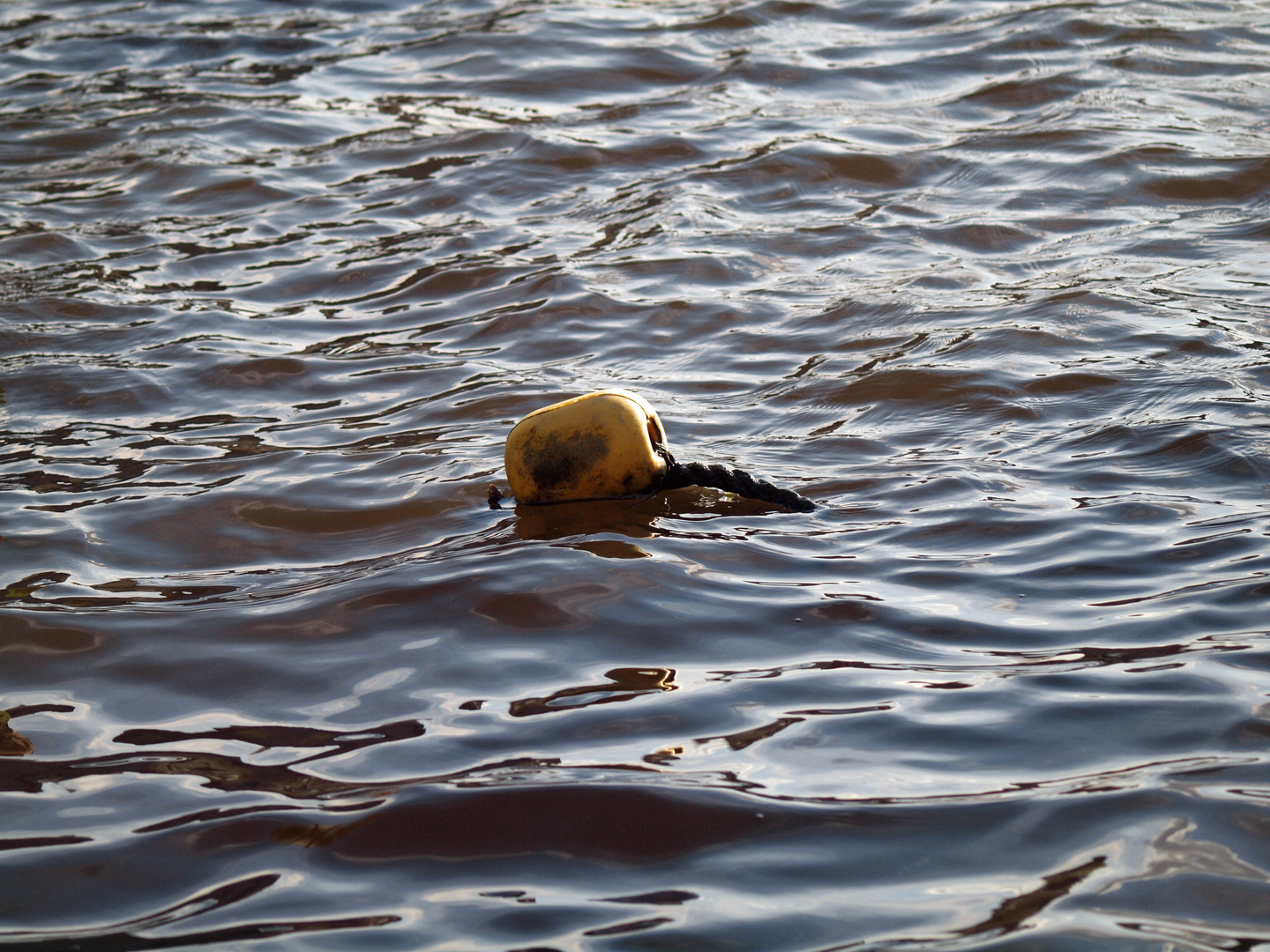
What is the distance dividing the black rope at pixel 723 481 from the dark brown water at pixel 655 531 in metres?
0.06

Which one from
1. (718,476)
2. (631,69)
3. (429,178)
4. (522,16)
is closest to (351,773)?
(718,476)

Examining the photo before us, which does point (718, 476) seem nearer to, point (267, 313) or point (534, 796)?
point (534, 796)

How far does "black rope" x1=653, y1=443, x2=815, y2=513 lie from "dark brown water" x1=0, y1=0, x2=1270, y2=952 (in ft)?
0.20

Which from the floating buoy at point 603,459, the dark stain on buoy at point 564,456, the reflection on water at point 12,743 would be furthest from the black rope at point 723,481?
the reflection on water at point 12,743

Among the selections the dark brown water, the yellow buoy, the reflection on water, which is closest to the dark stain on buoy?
the yellow buoy

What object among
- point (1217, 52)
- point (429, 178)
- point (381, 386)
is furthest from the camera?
point (1217, 52)

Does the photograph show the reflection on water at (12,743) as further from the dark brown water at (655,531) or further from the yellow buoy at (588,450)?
the yellow buoy at (588,450)

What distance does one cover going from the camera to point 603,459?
126 inches

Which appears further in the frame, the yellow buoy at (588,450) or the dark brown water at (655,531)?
the yellow buoy at (588,450)

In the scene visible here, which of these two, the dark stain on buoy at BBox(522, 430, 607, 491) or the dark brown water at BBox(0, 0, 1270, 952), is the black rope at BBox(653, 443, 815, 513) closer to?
the dark brown water at BBox(0, 0, 1270, 952)

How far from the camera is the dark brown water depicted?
1.89m

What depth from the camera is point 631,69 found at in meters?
8.36

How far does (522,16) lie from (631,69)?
1.58m

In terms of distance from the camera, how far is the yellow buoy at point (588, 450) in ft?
10.5
